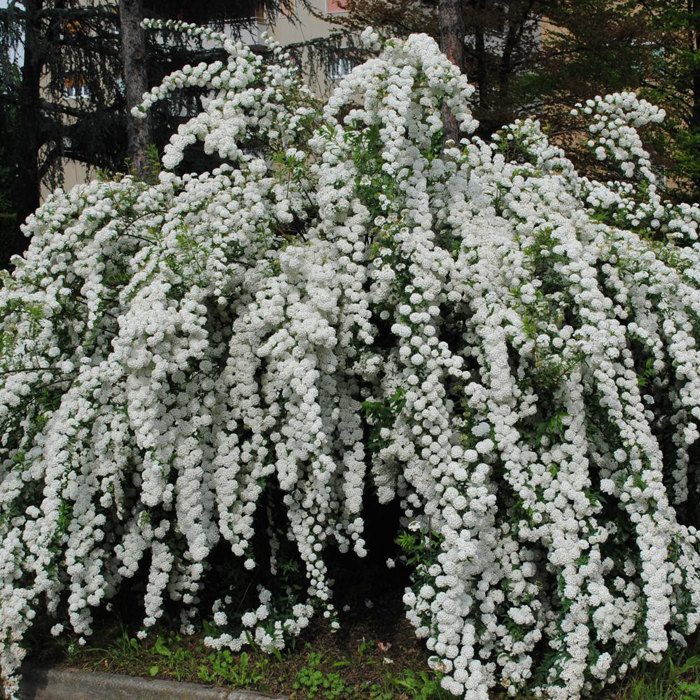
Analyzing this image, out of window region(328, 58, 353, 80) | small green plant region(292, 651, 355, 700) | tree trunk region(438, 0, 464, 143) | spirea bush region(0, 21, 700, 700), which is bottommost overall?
small green plant region(292, 651, 355, 700)

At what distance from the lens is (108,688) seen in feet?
11.8

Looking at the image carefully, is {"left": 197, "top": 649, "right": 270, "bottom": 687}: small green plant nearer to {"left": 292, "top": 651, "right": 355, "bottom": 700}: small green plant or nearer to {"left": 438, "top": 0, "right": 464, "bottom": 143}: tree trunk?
{"left": 292, "top": 651, "right": 355, "bottom": 700}: small green plant

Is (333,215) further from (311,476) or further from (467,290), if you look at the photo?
(311,476)

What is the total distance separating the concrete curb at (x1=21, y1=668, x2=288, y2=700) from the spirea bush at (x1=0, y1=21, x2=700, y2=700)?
0.49 feet

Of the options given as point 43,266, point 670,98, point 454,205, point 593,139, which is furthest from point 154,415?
point 670,98

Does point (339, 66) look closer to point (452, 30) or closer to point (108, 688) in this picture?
point (452, 30)

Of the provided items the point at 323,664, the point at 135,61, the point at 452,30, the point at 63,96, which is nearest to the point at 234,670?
the point at 323,664

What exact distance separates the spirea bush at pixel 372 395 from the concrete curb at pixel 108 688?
0.15 meters

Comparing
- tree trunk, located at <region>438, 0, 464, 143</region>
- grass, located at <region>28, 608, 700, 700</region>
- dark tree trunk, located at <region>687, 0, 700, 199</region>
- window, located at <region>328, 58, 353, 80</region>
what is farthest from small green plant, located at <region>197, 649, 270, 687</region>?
window, located at <region>328, 58, 353, 80</region>

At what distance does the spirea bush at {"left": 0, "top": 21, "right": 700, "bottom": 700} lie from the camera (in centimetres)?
309

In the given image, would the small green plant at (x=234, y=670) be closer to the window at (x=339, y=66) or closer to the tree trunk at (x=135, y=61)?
the tree trunk at (x=135, y=61)

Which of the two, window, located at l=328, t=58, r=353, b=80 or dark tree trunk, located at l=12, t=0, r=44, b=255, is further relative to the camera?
window, located at l=328, t=58, r=353, b=80

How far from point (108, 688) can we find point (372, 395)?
1.93 m

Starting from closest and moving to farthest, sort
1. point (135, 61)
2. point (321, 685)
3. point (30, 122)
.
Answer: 1. point (321, 685)
2. point (135, 61)
3. point (30, 122)
